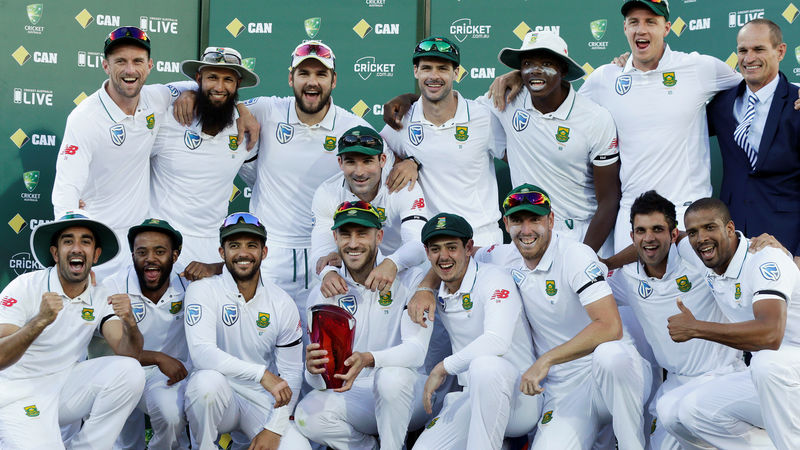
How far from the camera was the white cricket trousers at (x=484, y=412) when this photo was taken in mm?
4812

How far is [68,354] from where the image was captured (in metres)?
5.13

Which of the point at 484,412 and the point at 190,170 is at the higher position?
the point at 190,170

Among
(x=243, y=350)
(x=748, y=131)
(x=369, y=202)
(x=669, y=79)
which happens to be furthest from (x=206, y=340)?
(x=748, y=131)

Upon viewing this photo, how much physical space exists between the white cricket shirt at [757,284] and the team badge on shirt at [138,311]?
3346 millimetres

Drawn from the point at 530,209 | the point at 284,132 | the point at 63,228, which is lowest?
the point at 63,228

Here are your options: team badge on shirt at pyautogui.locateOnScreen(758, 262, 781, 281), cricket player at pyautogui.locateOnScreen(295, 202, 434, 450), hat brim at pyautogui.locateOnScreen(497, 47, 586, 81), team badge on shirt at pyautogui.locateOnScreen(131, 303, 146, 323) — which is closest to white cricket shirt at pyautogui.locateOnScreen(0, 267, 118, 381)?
team badge on shirt at pyautogui.locateOnScreen(131, 303, 146, 323)

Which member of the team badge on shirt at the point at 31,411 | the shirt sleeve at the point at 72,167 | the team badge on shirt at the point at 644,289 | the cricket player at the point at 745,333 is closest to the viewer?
the cricket player at the point at 745,333

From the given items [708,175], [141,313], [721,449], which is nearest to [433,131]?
[708,175]

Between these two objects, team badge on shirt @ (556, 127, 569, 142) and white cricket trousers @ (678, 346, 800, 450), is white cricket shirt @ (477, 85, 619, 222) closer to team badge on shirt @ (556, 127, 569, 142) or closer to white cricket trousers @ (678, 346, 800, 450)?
team badge on shirt @ (556, 127, 569, 142)

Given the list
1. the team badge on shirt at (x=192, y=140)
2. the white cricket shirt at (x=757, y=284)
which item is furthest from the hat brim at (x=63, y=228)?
the white cricket shirt at (x=757, y=284)

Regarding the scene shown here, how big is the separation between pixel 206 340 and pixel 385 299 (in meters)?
1.09

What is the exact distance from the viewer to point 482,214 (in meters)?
5.95

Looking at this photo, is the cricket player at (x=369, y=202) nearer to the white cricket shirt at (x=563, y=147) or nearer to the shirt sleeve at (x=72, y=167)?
the white cricket shirt at (x=563, y=147)

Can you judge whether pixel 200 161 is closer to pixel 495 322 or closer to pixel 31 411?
pixel 31 411
